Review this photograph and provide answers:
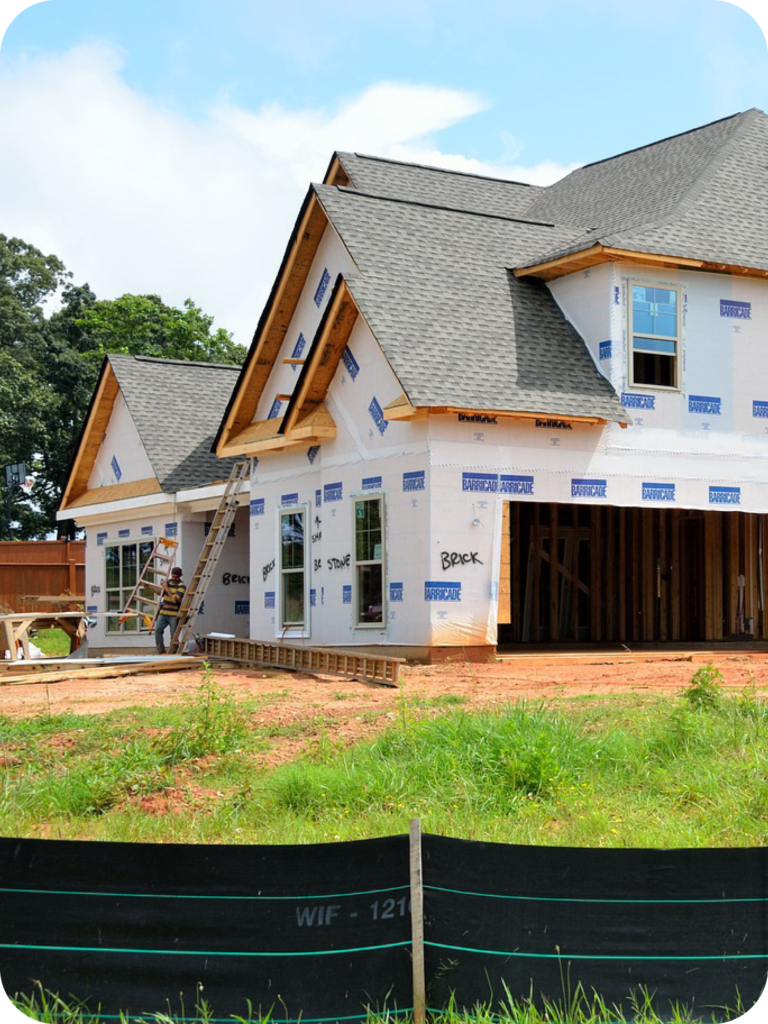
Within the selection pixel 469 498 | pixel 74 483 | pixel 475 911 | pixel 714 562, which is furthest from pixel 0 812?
pixel 74 483

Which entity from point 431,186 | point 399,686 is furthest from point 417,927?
point 431,186

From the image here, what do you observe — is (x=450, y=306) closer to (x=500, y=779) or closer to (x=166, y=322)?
(x=500, y=779)

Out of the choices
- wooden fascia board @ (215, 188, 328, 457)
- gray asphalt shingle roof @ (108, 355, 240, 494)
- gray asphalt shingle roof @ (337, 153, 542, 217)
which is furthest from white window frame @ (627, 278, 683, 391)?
gray asphalt shingle roof @ (108, 355, 240, 494)

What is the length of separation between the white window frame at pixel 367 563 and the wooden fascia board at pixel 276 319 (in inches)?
190

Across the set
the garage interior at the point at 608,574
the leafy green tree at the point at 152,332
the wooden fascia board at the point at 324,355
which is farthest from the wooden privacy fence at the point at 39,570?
the wooden fascia board at the point at 324,355

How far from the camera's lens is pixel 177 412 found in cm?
3058

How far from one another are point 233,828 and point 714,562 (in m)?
18.0

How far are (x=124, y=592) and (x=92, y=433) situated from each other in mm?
3978

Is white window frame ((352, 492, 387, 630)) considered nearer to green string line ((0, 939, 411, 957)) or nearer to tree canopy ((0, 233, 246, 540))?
green string line ((0, 939, 411, 957))

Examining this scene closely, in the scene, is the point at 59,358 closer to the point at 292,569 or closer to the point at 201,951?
the point at 292,569

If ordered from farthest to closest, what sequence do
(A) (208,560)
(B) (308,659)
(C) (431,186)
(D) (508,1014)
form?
(C) (431,186), (A) (208,560), (B) (308,659), (D) (508,1014)

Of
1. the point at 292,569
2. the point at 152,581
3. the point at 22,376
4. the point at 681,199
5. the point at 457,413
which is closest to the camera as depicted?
the point at 457,413

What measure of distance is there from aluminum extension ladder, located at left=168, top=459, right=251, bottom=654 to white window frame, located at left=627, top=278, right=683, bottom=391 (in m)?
7.69

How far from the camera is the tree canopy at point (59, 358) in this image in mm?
50062
